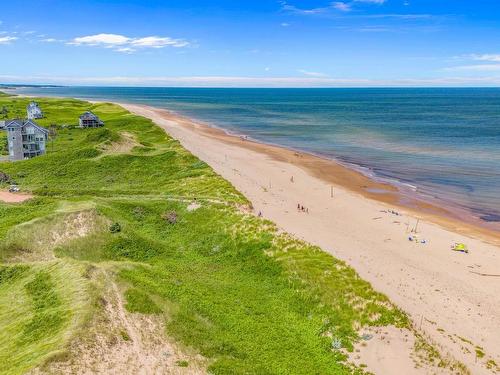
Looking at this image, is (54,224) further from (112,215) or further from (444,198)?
(444,198)

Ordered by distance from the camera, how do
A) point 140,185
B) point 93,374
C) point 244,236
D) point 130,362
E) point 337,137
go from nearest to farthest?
point 93,374, point 130,362, point 244,236, point 140,185, point 337,137

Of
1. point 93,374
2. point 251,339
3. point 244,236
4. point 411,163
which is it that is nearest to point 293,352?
point 251,339

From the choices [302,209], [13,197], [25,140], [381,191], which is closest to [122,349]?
[302,209]

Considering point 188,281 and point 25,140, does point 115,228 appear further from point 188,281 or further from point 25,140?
point 25,140

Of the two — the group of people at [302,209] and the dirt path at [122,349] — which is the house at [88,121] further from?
the dirt path at [122,349]

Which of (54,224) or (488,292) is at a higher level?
(54,224)

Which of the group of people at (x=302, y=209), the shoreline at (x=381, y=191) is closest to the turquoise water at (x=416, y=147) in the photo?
the shoreline at (x=381, y=191)

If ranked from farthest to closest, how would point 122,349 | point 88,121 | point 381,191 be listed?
point 88,121, point 381,191, point 122,349
